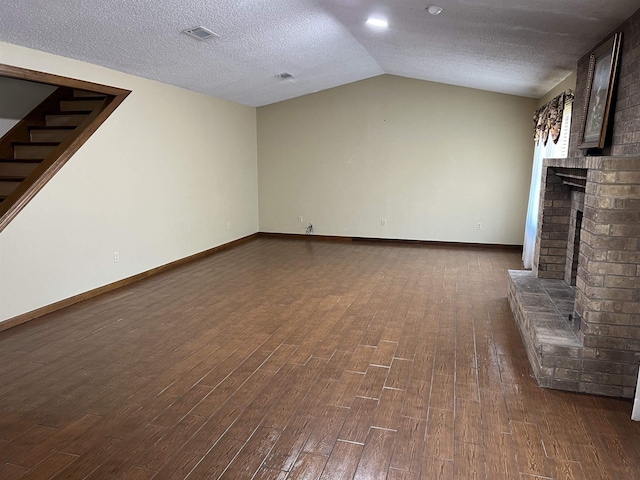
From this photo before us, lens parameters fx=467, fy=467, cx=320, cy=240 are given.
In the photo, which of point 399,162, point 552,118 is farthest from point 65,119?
point 552,118

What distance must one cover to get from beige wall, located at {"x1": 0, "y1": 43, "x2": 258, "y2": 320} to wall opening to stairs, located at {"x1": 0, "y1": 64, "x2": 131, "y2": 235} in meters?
0.10

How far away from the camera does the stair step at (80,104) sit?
488 cm

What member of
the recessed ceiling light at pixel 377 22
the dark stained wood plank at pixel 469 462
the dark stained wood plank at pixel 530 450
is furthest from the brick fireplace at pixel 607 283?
the recessed ceiling light at pixel 377 22

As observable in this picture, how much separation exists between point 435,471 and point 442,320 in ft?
6.81

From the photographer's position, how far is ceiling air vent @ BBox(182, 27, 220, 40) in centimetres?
400

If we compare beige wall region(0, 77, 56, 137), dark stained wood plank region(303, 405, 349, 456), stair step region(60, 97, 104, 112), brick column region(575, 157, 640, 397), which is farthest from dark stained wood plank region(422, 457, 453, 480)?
beige wall region(0, 77, 56, 137)

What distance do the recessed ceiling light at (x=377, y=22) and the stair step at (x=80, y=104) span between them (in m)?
2.83

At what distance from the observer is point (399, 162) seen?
25.1 feet

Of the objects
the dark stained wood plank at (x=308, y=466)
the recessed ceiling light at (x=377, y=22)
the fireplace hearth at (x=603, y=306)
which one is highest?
the recessed ceiling light at (x=377, y=22)

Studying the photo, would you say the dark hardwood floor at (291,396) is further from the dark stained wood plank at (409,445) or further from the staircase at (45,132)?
the staircase at (45,132)

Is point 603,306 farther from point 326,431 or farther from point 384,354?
point 326,431

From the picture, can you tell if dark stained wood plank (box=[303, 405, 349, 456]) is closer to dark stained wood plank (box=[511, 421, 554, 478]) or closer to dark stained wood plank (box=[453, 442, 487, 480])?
dark stained wood plank (box=[453, 442, 487, 480])

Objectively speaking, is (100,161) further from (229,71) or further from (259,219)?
(259,219)

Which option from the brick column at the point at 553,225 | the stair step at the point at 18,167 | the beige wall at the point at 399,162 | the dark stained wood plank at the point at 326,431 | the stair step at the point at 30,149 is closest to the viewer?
the dark stained wood plank at the point at 326,431
